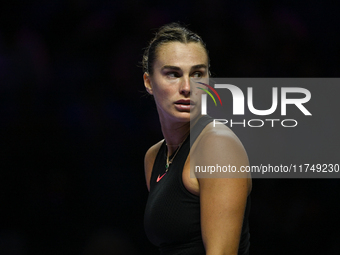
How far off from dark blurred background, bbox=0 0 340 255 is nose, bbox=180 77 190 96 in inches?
38.4

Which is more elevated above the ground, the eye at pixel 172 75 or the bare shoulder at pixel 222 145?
the eye at pixel 172 75

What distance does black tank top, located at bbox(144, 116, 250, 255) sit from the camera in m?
0.90

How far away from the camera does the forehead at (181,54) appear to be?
3.44 ft

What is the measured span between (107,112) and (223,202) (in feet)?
4.27

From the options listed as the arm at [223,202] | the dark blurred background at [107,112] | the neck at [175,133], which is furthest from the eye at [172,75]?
the dark blurred background at [107,112]

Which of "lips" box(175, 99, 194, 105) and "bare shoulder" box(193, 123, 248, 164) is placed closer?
"bare shoulder" box(193, 123, 248, 164)

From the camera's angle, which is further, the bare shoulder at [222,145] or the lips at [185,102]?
the lips at [185,102]

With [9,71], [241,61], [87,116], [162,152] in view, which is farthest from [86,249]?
[241,61]

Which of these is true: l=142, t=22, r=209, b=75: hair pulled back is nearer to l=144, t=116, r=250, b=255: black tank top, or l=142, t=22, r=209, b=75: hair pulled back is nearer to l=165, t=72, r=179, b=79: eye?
l=165, t=72, r=179, b=79: eye

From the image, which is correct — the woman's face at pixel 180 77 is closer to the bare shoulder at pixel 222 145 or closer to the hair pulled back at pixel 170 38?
the hair pulled back at pixel 170 38

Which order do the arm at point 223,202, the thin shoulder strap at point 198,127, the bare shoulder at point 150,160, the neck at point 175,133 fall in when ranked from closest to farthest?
the arm at point 223,202 < the thin shoulder strap at point 198,127 < the neck at point 175,133 < the bare shoulder at point 150,160

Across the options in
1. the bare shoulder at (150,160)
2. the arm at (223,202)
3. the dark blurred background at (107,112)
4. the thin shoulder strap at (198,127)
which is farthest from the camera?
the dark blurred background at (107,112)

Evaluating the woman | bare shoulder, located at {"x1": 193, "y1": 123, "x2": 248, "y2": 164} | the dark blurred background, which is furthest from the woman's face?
the dark blurred background

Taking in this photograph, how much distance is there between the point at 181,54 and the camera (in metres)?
1.05
